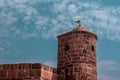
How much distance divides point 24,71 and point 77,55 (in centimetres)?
256

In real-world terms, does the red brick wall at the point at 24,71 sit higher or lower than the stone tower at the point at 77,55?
lower

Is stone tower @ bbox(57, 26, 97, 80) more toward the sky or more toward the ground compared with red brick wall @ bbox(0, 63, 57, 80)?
more toward the sky

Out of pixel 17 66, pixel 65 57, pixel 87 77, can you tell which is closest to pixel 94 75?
pixel 87 77

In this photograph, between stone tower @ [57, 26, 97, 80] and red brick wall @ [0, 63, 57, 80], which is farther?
stone tower @ [57, 26, 97, 80]

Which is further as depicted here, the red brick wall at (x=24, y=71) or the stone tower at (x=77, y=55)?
the stone tower at (x=77, y=55)

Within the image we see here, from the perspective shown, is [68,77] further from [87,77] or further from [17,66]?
[17,66]

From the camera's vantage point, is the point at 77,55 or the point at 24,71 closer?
the point at 24,71

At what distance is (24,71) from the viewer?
1233cm

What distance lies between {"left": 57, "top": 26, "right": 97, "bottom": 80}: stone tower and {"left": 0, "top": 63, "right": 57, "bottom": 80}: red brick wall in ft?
4.23

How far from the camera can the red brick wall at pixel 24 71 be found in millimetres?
12195

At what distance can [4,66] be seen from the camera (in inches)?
495

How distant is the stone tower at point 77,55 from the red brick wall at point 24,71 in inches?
50.8

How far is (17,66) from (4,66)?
0.58 metres

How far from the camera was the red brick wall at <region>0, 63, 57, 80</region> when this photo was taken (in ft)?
40.0
